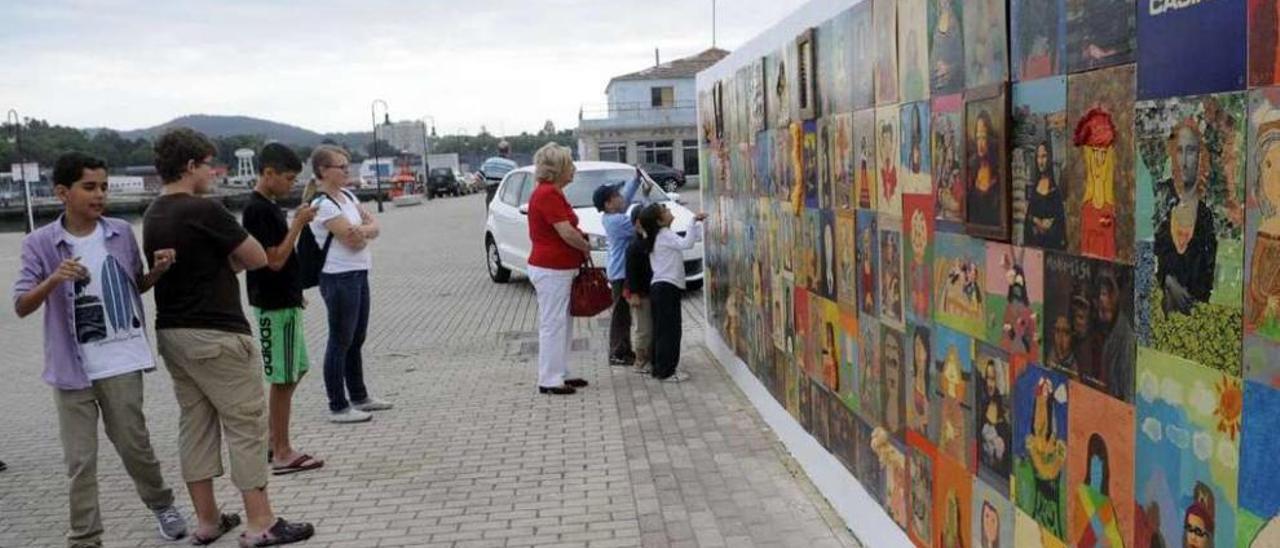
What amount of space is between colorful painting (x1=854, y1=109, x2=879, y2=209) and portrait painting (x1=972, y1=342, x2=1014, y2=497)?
1.04 m

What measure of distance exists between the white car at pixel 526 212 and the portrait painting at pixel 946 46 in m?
9.03

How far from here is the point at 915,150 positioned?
3.71 metres

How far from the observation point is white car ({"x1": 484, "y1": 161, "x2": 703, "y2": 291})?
42.5 ft

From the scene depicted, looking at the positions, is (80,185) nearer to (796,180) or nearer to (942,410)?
(796,180)

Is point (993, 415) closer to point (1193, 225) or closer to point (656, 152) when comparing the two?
point (1193, 225)

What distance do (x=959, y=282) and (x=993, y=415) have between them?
0.45 m

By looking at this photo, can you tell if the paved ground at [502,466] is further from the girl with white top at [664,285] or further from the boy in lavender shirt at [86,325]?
the boy in lavender shirt at [86,325]

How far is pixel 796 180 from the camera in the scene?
5.36 meters

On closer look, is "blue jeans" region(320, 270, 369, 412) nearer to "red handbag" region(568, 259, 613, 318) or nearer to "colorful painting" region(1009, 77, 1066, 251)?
"red handbag" region(568, 259, 613, 318)

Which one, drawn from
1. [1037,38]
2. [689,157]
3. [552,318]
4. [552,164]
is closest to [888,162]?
[1037,38]

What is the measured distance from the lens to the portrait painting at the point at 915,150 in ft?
11.8

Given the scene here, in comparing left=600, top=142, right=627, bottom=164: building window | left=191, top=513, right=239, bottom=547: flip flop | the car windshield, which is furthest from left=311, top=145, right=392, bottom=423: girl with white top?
left=600, top=142, right=627, bottom=164: building window

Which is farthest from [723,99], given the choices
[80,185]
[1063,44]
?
[1063,44]

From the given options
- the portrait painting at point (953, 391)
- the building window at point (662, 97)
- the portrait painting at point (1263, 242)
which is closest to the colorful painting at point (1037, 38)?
the portrait painting at point (1263, 242)
